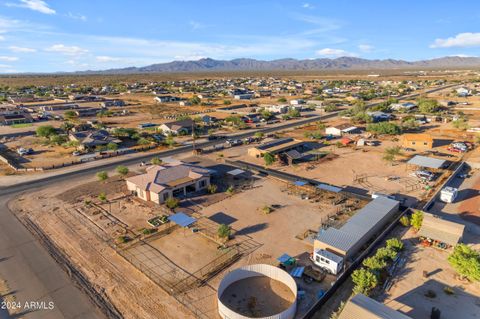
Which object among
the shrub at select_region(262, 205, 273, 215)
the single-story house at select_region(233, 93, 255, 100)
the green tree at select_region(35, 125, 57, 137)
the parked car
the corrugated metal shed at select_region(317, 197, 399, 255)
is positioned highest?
the single-story house at select_region(233, 93, 255, 100)

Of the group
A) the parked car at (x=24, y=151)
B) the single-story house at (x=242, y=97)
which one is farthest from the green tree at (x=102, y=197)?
the single-story house at (x=242, y=97)

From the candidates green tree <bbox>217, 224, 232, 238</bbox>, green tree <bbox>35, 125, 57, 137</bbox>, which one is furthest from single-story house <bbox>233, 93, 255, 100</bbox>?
green tree <bbox>217, 224, 232, 238</bbox>

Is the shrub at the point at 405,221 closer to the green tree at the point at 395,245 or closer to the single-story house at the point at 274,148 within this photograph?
the green tree at the point at 395,245

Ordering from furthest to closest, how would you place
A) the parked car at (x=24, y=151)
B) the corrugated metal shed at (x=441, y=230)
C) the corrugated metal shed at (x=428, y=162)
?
the parked car at (x=24, y=151) → the corrugated metal shed at (x=428, y=162) → the corrugated metal shed at (x=441, y=230)

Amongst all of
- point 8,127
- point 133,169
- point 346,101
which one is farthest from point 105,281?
point 346,101

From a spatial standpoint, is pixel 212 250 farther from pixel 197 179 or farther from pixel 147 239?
pixel 197 179

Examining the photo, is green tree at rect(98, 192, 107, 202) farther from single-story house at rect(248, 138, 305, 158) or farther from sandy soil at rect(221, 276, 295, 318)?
single-story house at rect(248, 138, 305, 158)

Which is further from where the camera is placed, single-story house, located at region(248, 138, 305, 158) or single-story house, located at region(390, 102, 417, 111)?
single-story house, located at region(390, 102, 417, 111)

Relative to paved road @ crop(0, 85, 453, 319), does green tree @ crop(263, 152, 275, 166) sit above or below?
above
